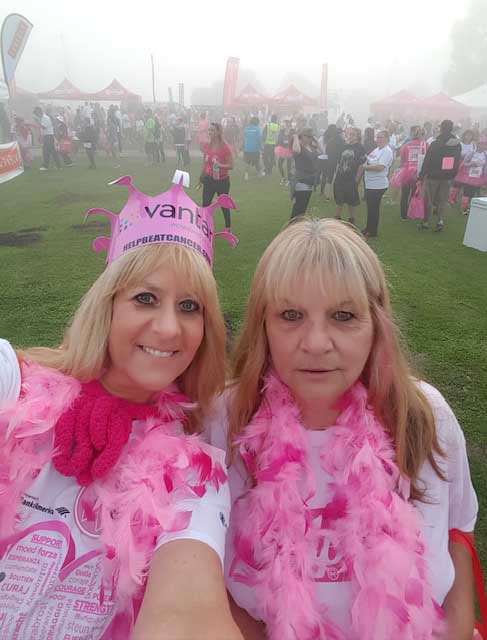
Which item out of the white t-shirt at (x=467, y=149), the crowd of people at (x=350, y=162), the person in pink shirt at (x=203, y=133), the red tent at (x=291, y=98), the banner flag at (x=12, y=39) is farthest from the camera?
the red tent at (x=291, y=98)

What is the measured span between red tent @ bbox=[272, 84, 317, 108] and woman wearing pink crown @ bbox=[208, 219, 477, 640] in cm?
2885

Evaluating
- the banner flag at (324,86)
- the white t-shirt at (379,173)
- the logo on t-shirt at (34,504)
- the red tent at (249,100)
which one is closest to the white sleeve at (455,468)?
the logo on t-shirt at (34,504)

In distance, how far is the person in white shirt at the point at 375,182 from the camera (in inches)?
294

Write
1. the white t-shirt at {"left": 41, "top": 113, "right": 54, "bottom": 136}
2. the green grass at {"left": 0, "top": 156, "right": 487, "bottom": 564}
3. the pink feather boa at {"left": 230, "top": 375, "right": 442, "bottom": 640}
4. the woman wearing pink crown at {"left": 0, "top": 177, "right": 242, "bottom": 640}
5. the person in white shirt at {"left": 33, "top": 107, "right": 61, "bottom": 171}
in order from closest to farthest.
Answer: the woman wearing pink crown at {"left": 0, "top": 177, "right": 242, "bottom": 640}, the pink feather boa at {"left": 230, "top": 375, "right": 442, "bottom": 640}, the green grass at {"left": 0, "top": 156, "right": 487, "bottom": 564}, the white t-shirt at {"left": 41, "top": 113, "right": 54, "bottom": 136}, the person in white shirt at {"left": 33, "top": 107, "right": 61, "bottom": 171}

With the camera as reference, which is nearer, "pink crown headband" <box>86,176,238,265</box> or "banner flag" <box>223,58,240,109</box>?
"pink crown headband" <box>86,176,238,265</box>

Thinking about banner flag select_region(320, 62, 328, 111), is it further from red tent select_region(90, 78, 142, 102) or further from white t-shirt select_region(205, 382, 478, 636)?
white t-shirt select_region(205, 382, 478, 636)

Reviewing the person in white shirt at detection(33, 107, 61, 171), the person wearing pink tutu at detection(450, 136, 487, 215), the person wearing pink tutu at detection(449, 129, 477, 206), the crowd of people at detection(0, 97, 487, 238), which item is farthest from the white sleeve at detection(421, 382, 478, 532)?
the person in white shirt at detection(33, 107, 61, 171)

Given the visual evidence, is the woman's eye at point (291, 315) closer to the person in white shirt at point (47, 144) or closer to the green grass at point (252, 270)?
the green grass at point (252, 270)

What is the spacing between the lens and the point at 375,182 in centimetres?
750

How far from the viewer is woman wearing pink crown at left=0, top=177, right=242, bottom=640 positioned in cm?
120

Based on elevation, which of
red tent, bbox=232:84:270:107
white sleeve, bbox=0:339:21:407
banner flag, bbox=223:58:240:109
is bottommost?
white sleeve, bbox=0:339:21:407

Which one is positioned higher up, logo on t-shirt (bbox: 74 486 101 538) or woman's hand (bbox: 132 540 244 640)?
logo on t-shirt (bbox: 74 486 101 538)

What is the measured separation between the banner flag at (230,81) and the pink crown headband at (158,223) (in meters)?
28.8

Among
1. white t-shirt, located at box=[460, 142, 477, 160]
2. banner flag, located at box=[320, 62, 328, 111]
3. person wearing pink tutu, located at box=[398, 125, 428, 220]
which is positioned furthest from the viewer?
banner flag, located at box=[320, 62, 328, 111]
